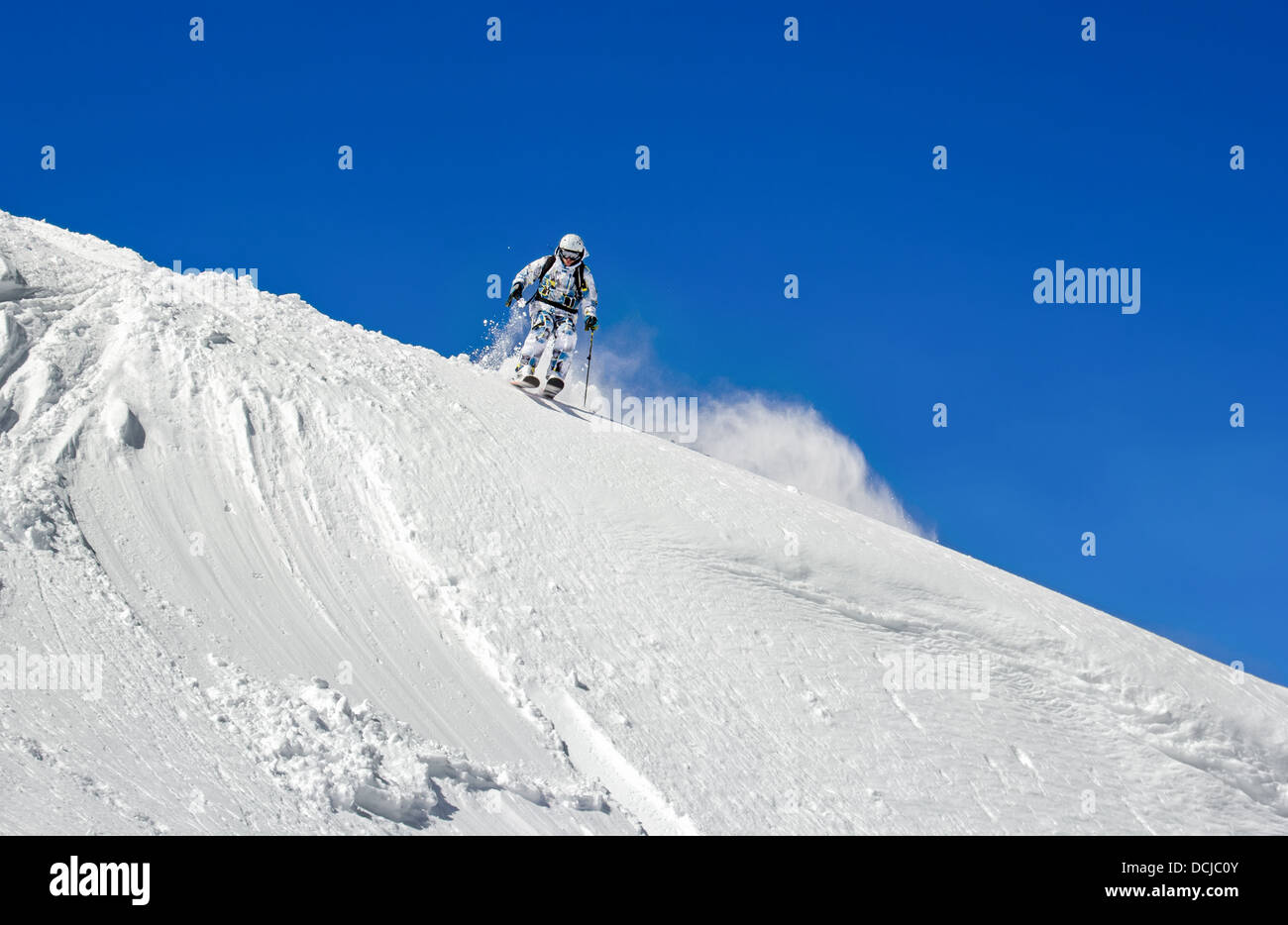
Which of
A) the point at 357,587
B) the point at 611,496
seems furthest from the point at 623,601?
the point at 357,587

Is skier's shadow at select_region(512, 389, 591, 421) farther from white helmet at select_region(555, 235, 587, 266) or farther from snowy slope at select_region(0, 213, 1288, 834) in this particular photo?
white helmet at select_region(555, 235, 587, 266)

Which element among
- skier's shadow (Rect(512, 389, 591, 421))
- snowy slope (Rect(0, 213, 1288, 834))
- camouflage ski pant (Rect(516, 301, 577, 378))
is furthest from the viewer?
camouflage ski pant (Rect(516, 301, 577, 378))

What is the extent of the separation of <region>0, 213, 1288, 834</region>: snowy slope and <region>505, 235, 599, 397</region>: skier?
1.17 m

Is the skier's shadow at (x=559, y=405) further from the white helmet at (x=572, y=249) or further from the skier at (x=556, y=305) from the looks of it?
the white helmet at (x=572, y=249)

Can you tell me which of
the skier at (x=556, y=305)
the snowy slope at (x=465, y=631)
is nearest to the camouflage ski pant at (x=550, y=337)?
the skier at (x=556, y=305)

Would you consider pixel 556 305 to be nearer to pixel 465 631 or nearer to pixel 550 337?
pixel 550 337

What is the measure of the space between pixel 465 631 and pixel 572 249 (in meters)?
7.71

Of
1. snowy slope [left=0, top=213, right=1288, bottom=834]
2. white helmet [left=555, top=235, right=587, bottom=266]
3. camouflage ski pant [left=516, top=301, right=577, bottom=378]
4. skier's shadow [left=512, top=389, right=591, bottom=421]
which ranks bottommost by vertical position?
snowy slope [left=0, top=213, right=1288, bottom=834]

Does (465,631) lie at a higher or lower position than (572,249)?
lower

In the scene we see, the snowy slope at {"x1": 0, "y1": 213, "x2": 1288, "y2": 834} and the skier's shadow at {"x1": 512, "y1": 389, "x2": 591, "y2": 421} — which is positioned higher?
the skier's shadow at {"x1": 512, "y1": 389, "x2": 591, "y2": 421}

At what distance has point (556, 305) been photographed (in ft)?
57.2

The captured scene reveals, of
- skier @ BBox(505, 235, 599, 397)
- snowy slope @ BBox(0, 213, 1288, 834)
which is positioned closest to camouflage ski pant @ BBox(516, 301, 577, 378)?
skier @ BBox(505, 235, 599, 397)

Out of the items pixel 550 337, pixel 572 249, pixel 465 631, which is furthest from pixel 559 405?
pixel 465 631

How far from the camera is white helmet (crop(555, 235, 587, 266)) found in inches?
694
